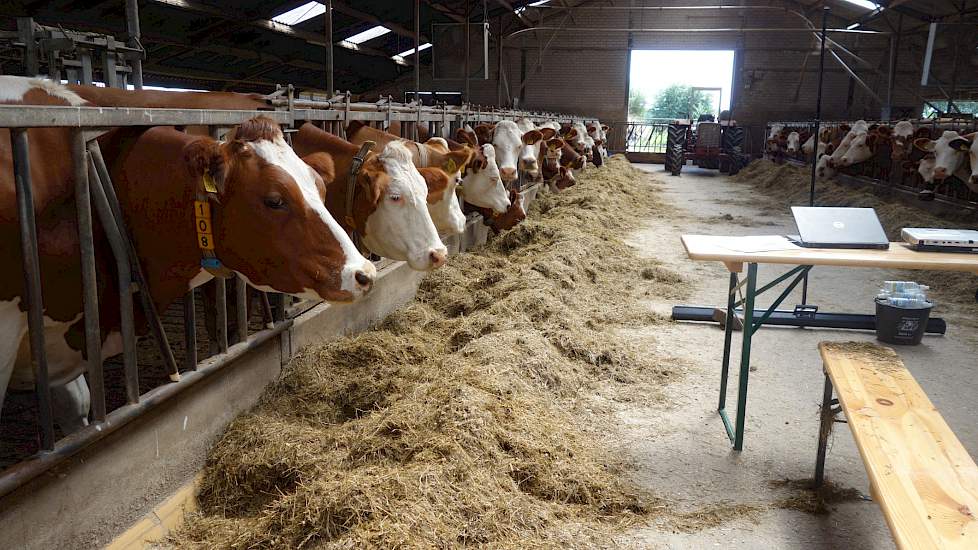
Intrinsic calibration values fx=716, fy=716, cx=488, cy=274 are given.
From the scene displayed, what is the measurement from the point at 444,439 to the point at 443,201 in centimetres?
257

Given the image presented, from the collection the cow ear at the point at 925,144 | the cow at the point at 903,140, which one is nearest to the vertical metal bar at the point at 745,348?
the cow ear at the point at 925,144

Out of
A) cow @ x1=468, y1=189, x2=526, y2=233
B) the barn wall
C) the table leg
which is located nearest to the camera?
the table leg

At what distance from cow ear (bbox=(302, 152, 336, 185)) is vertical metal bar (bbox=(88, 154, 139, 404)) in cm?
144

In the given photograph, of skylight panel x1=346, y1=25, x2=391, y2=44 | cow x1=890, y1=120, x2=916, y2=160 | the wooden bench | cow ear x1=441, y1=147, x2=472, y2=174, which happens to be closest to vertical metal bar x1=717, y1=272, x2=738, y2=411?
the wooden bench

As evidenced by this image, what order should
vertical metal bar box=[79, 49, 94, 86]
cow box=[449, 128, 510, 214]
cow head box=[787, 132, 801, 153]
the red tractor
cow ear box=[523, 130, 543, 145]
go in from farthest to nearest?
the red tractor < cow head box=[787, 132, 801, 153] < cow ear box=[523, 130, 543, 145] < cow box=[449, 128, 510, 214] < vertical metal bar box=[79, 49, 94, 86]

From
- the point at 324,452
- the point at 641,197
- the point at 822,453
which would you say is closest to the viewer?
the point at 324,452

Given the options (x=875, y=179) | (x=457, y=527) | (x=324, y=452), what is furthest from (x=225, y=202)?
(x=875, y=179)

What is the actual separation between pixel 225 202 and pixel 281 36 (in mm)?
17520

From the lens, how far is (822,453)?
3645mm

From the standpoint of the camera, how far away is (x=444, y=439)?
10.7ft

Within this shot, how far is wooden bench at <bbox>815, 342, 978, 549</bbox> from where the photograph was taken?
2054 millimetres

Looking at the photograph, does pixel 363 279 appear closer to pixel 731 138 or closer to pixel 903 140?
pixel 903 140

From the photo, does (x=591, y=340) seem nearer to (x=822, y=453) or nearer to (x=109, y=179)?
(x=822, y=453)

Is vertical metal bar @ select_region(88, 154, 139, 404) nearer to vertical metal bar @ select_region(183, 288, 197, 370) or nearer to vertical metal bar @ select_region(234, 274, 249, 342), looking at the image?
vertical metal bar @ select_region(183, 288, 197, 370)
